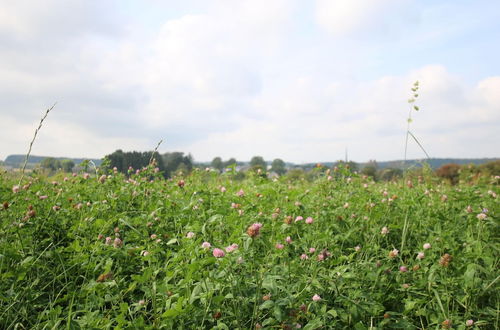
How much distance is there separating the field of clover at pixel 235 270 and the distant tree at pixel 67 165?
121 cm

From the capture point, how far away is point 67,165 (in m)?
5.34

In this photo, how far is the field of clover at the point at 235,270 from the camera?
5.39 feet

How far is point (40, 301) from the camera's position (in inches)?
79.7

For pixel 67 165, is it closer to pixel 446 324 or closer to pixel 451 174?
pixel 446 324

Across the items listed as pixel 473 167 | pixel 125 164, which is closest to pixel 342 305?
pixel 125 164

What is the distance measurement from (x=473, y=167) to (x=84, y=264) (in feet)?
20.1

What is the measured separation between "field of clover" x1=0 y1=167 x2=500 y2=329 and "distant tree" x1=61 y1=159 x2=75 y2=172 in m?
1.21

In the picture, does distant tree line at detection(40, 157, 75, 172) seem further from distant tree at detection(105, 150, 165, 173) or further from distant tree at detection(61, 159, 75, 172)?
distant tree at detection(105, 150, 165, 173)

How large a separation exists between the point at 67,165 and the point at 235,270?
14.7ft

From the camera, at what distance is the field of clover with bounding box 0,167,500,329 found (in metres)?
1.64

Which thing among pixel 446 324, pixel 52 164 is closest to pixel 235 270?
pixel 446 324

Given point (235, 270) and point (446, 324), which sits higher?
point (235, 270)

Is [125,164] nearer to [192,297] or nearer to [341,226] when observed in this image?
[341,226]

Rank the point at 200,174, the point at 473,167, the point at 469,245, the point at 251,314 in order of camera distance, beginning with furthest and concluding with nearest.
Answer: the point at 473,167
the point at 200,174
the point at 469,245
the point at 251,314
